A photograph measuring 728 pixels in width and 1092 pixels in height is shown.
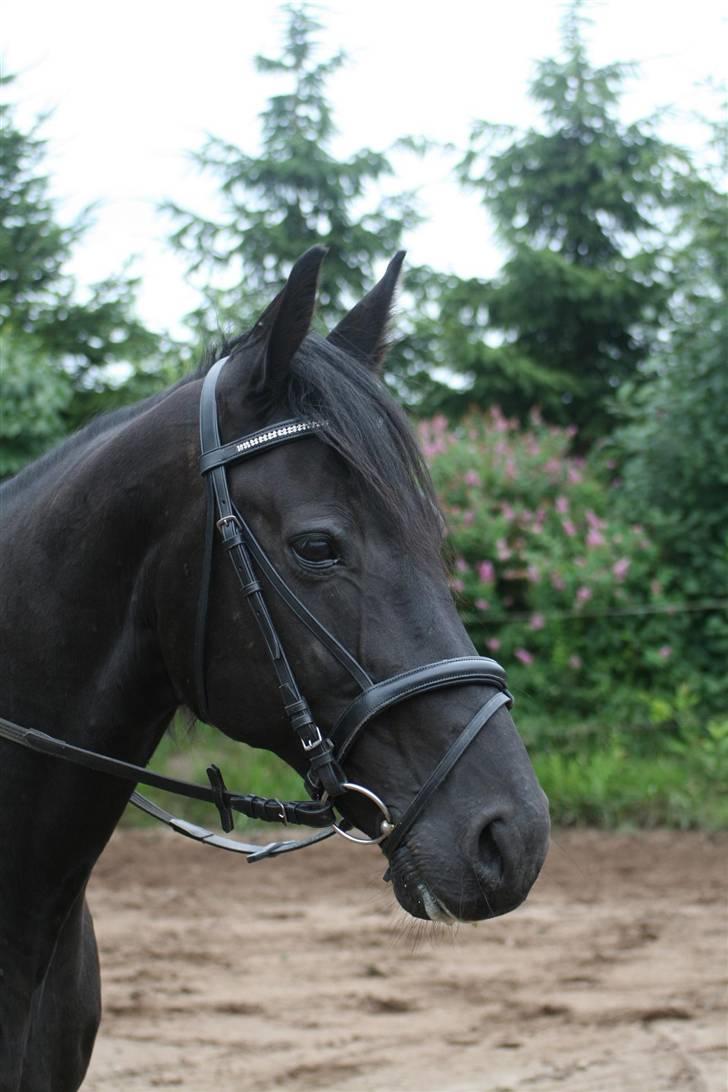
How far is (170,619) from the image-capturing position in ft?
6.98

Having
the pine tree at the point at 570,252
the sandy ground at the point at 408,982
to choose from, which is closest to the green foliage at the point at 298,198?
the pine tree at the point at 570,252

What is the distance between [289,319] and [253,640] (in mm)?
598

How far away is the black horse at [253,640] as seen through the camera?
191 cm

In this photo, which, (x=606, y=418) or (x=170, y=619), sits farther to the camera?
(x=606, y=418)

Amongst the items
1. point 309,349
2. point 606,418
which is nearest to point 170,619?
point 309,349

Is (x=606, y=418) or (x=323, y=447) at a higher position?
(x=606, y=418)

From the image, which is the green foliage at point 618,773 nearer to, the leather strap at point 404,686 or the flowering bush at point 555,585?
the flowering bush at point 555,585

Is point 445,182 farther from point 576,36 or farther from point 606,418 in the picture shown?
point 606,418

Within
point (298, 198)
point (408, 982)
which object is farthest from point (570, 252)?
point (408, 982)

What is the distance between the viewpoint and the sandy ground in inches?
162

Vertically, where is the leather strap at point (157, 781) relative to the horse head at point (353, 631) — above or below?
below

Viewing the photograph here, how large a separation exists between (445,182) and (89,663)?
13.8m

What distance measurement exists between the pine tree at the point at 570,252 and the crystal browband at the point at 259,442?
39.3 ft

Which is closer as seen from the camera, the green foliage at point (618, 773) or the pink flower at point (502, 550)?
the green foliage at point (618, 773)
